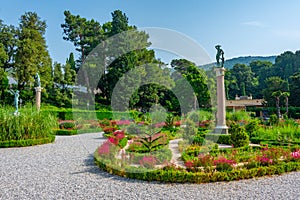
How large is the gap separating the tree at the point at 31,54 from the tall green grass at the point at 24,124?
568 inches

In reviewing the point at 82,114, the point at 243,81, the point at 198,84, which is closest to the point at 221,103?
the point at 82,114

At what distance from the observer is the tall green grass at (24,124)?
10.1 meters

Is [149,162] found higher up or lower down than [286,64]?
lower down

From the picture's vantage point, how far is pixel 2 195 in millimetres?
4551

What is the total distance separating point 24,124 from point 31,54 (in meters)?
15.8

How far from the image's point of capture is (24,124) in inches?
411

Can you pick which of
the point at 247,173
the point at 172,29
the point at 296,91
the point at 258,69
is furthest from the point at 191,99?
the point at 258,69

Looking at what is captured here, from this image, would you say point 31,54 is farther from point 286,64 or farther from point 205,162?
point 286,64

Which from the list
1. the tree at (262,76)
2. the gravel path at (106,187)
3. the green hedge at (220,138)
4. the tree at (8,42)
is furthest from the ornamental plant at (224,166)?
the tree at (262,76)

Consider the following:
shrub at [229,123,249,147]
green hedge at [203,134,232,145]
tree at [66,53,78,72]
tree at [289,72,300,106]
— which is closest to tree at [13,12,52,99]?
tree at [66,53,78,72]

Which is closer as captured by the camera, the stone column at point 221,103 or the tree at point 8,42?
the stone column at point 221,103

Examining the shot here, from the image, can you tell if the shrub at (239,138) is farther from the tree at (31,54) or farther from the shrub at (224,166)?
the tree at (31,54)

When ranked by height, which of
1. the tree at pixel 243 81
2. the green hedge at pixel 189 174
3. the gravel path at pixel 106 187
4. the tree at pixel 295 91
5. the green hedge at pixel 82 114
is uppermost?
the tree at pixel 243 81

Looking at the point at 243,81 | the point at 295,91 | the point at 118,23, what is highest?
the point at 118,23
